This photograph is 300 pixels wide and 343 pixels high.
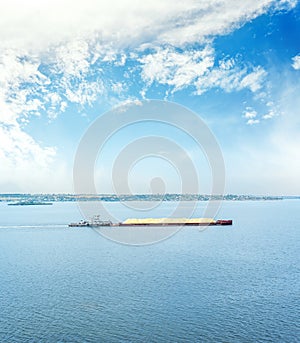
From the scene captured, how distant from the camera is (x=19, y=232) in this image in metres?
71.7

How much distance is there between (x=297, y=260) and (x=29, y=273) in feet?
106

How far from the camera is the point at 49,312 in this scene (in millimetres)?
25891

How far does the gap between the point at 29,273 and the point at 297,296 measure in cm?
2723

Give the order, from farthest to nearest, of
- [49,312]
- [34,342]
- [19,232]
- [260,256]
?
[19,232], [260,256], [49,312], [34,342]

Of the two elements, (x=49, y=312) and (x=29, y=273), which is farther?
(x=29, y=273)

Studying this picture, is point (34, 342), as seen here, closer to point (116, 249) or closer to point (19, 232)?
point (116, 249)

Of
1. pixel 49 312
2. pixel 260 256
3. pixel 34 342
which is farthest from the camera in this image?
pixel 260 256

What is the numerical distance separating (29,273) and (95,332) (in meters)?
17.6

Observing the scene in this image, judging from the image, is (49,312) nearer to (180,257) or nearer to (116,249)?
(180,257)

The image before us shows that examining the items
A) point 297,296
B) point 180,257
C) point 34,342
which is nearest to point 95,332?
point 34,342

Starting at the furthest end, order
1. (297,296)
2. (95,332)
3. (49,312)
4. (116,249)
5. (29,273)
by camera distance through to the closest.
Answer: (116,249)
(29,273)
(297,296)
(49,312)
(95,332)

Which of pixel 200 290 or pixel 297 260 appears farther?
pixel 297 260

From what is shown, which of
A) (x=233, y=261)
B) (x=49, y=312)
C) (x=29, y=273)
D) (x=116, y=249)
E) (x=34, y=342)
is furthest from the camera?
(x=116, y=249)

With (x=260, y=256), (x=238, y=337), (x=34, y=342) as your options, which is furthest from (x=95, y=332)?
(x=260, y=256)
